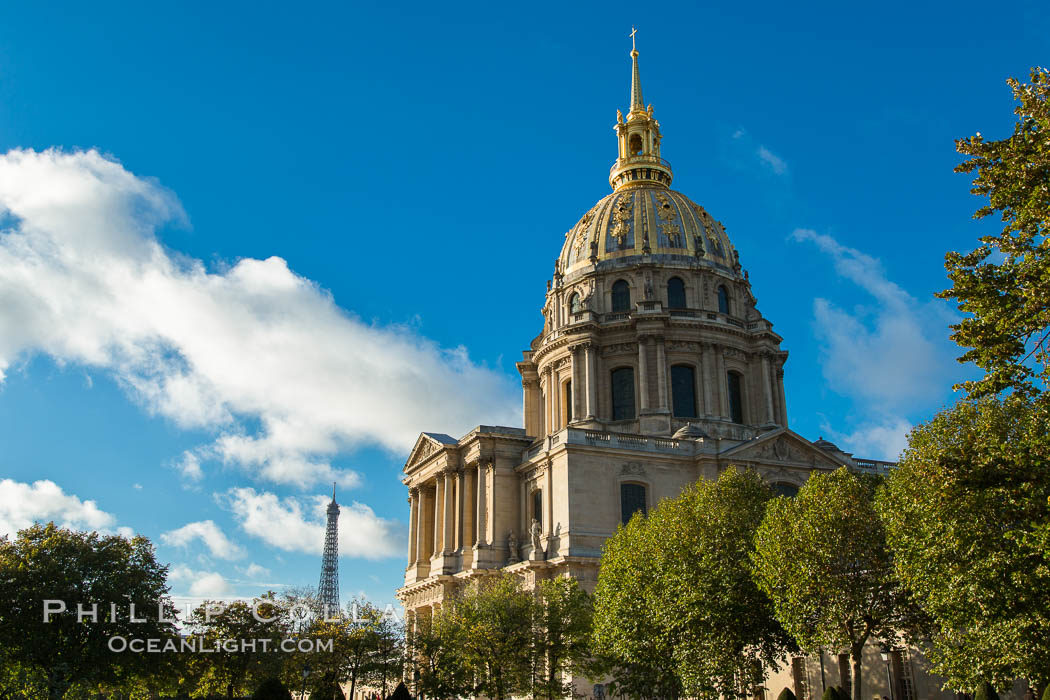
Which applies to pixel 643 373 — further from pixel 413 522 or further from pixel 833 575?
pixel 833 575

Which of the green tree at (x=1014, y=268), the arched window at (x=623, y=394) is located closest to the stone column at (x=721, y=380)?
the arched window at (x=623, y=394)

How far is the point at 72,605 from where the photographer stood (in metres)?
40.8

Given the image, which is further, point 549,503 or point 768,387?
point 768,387

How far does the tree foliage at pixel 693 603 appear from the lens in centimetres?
3353

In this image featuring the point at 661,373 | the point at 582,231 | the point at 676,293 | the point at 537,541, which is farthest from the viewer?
the point at 582,231

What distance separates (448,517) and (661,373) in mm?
17329

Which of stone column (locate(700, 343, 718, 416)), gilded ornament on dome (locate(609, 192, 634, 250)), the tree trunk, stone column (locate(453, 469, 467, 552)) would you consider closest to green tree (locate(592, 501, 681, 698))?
the tree trunk

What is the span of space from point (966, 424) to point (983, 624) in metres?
6.74

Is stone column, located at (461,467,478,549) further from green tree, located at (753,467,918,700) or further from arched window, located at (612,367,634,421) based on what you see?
green tree, located at (753,467,918,700)

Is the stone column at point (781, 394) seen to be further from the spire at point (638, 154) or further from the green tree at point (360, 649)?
the green tree at point (360, 649)

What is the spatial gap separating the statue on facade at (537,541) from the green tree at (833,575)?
2162cm

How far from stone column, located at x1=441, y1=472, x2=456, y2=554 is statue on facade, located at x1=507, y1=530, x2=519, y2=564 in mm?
5277

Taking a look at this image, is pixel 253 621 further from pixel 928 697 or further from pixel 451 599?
pixel 928 697

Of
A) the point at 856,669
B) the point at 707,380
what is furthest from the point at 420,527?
the point at 856,669
